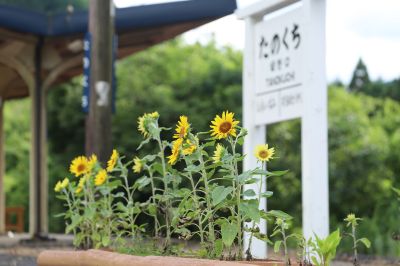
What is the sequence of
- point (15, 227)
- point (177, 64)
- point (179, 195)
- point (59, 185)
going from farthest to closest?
point (177, 64) < point (15, 227) < point (59, 185) < point (179, 195)

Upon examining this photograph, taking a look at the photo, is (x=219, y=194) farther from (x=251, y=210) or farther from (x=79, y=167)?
(x=79, y=167)

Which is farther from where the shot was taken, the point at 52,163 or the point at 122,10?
the point at 52,163

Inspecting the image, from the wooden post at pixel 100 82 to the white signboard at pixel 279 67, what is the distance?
1.36m

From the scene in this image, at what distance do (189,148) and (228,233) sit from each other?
552mm

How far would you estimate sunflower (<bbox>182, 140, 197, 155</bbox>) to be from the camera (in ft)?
13.9

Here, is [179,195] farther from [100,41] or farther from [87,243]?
[100,41]

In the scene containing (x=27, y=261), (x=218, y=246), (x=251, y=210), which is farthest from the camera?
(x=27, y=261)

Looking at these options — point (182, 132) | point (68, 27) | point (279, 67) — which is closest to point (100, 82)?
point (279, 67)

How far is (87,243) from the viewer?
19.5 ft

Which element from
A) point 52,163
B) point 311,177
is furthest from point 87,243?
point 52,163

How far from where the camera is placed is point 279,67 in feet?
25.5

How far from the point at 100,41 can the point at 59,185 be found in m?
2.90

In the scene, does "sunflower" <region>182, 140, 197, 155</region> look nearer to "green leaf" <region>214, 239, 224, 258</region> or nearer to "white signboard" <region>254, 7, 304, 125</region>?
"green leaf" <region>214, 239, 224, 258</region>

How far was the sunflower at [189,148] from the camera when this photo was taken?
4229mm
